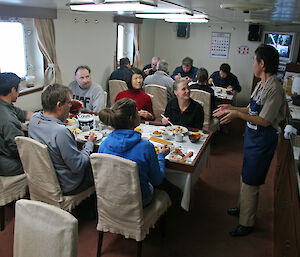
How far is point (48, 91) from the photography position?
2.24m

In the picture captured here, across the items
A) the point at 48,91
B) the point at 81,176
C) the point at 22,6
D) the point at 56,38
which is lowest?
the point at 81,176

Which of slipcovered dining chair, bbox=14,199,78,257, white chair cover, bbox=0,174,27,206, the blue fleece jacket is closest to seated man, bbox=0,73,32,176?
white chair cover, bbox=0,174,27,206

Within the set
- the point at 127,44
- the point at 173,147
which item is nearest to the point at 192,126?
the point at 173,147

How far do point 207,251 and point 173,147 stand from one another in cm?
88

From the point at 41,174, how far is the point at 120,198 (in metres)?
0.65

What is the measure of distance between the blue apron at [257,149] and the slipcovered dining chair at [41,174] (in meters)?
1.38

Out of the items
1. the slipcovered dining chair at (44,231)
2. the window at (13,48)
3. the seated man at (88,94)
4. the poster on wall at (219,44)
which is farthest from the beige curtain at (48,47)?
the poster on wall at (219,44)

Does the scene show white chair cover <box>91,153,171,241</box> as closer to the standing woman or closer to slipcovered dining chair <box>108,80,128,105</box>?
the standing woman

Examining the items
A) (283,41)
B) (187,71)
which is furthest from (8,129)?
(283,41)

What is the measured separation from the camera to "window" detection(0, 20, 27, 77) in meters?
3.66

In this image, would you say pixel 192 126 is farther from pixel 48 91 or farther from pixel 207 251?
pixel 48 91

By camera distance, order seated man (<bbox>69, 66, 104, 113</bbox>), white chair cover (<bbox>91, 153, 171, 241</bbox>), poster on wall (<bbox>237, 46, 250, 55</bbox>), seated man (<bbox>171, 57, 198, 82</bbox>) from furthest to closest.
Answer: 1. poster on wall (<bbox>237, 46, 250, 55</bbox>)
2. seated man (<bbox>171, 57, 198, 82</bbox>)
3. seated man (<bbox>69, 66, 104, 113</bbox>)
4. white chair cover (<bbox>91, 153, 171, 241</bbox>)

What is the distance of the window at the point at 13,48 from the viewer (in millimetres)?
3656

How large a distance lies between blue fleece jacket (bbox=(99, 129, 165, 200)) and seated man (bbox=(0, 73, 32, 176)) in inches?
32.8
